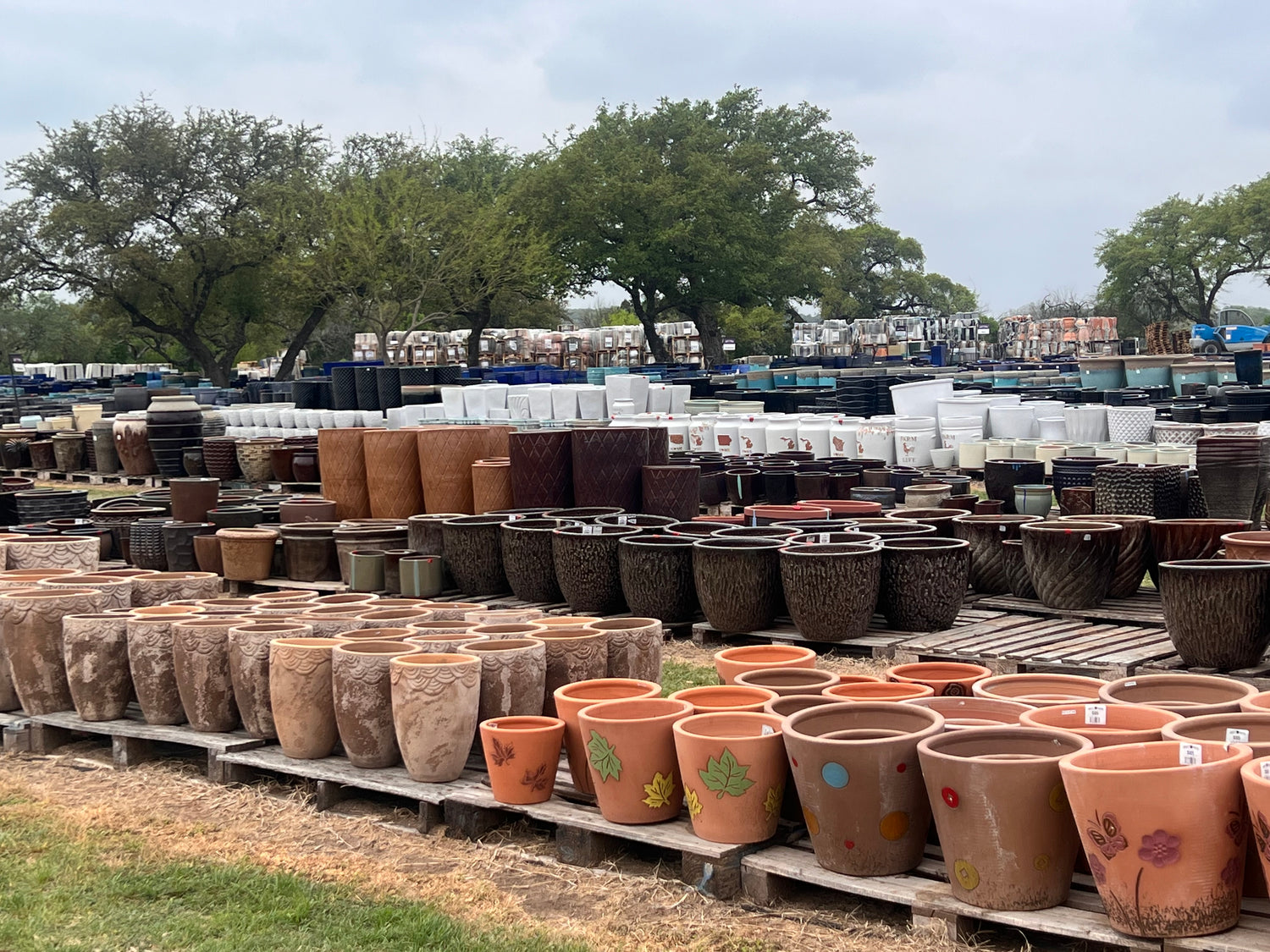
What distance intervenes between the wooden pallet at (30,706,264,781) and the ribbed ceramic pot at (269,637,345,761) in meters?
0.26

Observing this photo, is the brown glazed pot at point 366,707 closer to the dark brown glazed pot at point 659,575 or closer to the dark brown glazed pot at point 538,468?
the dark brown glazed pot at point 659,575

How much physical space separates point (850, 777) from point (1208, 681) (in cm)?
117

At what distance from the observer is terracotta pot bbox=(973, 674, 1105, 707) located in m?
4.03

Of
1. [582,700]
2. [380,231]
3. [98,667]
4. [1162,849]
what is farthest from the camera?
[380,231]

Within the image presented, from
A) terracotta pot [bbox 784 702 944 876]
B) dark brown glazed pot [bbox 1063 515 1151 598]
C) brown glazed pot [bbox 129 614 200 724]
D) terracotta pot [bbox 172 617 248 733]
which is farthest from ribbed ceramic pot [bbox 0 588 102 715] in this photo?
dark brown glazed pot [bbox 1063 515 1151 598]

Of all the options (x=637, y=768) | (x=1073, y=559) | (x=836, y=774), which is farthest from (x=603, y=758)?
(x=1073, y=559)

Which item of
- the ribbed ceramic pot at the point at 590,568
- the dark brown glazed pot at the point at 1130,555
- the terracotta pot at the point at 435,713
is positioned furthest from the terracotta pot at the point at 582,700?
the dark brown glazed pot at the point at 1130,555

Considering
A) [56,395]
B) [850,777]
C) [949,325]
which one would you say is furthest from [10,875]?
[949,325]

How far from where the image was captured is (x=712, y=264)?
37.8m

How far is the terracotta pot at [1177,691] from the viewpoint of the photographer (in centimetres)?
379

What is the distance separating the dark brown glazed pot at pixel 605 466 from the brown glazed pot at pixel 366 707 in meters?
4.18

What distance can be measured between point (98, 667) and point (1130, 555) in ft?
15.9

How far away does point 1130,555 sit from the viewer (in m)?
6.90

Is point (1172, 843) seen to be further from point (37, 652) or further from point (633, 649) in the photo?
point (37, 652)
